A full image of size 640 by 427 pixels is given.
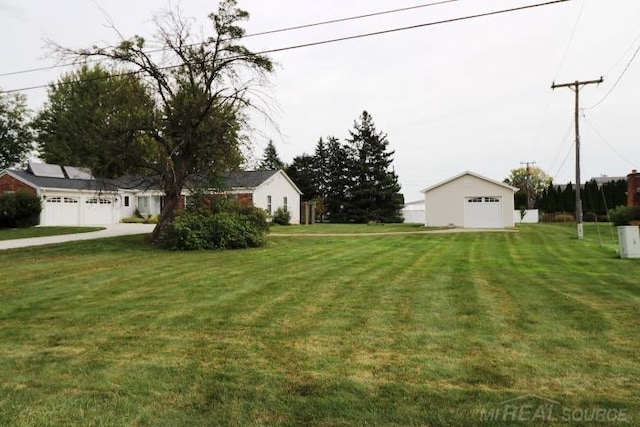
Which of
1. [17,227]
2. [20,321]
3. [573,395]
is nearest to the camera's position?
[573,395]

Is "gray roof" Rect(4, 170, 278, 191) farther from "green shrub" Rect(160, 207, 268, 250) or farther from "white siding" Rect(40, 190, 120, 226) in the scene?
"green shrub" Rect(160, 207, 268, 250)

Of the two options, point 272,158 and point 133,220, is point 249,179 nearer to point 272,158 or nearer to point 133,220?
point 133,220

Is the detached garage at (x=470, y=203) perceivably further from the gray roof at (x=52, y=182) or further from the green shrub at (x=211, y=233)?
the gray roof at (x=52, y=182)

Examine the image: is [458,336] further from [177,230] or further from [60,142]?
[60,142]

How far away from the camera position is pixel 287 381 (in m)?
4.28

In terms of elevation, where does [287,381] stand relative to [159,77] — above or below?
below

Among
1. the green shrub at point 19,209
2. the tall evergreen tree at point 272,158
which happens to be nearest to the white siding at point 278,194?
the green shrub at point 19,209

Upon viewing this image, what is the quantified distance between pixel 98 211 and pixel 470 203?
26.8 m

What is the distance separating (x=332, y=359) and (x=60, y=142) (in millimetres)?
52476

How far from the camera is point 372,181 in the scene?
49.8 m

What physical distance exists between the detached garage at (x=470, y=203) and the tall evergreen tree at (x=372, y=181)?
15668mm

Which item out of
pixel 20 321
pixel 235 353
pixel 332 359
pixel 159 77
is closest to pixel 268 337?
pixel 235 353

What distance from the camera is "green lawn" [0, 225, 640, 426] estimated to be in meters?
3.72

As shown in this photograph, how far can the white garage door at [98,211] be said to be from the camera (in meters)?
34.1
